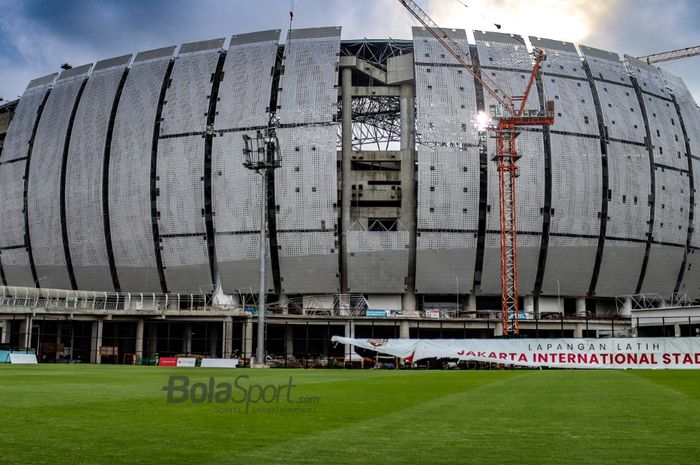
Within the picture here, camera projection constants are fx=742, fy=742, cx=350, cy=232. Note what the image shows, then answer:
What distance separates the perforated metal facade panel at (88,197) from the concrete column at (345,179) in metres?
27.7

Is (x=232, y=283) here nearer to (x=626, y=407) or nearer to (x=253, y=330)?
(x=253, y=330)

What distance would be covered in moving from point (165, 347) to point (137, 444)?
271 ft

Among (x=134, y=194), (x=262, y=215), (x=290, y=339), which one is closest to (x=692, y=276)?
(x=290, y=339)

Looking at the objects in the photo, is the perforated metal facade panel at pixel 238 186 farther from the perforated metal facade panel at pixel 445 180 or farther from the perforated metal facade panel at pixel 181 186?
the perforated metal facade panel at pixel 445 180

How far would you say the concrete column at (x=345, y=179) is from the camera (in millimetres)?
83188

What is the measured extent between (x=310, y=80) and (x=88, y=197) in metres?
29.6

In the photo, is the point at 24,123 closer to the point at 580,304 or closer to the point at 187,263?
the point at 187,263

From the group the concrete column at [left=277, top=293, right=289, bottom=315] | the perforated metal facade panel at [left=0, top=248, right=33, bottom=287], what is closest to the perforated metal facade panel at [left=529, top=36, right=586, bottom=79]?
the concrete column at [left=277, top=293, right=289, bottom=315]

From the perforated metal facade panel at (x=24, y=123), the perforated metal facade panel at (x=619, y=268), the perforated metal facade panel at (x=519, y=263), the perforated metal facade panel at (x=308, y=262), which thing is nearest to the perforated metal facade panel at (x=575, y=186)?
the perforated metal facade panel at (x=519, y=263)

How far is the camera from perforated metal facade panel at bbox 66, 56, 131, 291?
285 ft

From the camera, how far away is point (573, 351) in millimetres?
45719

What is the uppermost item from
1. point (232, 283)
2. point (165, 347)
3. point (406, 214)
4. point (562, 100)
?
point (562, 100)

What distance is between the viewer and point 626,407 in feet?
45.9

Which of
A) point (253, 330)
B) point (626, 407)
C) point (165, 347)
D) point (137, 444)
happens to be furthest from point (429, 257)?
point (137, 444)
